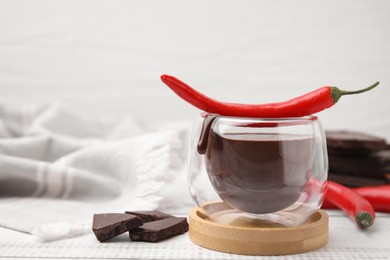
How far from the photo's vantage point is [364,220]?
105 cm

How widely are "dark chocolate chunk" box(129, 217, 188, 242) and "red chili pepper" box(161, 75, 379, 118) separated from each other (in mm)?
203

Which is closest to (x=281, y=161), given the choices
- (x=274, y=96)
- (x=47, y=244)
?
(x=47, y=244)

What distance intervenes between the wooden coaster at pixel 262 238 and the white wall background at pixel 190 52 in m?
1.62

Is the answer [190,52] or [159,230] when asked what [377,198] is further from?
[190,52]

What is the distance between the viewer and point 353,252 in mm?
922

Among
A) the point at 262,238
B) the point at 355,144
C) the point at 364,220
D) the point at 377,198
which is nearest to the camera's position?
the point at 262,238

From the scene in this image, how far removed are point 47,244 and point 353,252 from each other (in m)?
0.49

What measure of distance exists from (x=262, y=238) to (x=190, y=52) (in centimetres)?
175

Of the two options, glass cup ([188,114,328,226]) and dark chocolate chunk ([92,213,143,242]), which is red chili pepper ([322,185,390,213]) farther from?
dark chocolate chunk ([92,213,143,242])

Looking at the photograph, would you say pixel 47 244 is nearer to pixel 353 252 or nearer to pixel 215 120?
pixel 215 120

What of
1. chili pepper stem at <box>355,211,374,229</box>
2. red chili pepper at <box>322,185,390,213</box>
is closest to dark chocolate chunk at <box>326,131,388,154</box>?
red chili pepper at <box>322,185,390,213</box>

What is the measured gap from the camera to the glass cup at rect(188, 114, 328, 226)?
0.90m

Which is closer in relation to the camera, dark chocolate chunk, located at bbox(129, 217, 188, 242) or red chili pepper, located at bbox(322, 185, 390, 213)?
dark chocolate chunk, located at bbox(129, 217, 188, 242)

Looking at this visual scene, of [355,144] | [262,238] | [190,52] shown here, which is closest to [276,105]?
[262,238]
